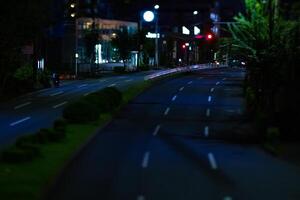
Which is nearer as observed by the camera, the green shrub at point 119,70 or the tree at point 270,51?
the tree at point 270,51

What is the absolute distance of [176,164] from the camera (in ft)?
62.0

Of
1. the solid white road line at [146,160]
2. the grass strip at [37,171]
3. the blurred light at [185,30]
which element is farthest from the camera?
the blurred light at [185,30]

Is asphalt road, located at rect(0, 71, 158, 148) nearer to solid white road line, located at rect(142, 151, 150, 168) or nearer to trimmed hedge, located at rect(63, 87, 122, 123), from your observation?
trimmed hedge, located at rect(63, 87, 122, 123)

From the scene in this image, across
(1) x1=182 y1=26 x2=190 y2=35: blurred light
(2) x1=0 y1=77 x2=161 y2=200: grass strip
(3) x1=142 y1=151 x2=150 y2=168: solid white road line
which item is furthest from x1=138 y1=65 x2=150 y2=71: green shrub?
(3) x1=142 y1=151 x2=150 y2=168: solid white road line

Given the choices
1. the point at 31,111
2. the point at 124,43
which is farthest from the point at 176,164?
the point at 124,43

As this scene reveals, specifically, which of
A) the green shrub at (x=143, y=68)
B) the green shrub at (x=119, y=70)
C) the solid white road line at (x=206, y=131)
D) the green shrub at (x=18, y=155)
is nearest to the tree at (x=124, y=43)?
the green shrub at (x=143, y=68)

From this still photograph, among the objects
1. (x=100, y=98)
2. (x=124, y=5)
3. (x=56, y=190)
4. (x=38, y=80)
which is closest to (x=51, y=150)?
(x=56, y=190)

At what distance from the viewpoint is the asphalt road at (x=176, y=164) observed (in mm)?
14289

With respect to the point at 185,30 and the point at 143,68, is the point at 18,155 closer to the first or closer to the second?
the point at 143,68

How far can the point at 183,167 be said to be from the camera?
18250 millimetres

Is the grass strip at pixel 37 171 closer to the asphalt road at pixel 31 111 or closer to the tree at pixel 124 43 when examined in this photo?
the asphalt road at pixel 31 111

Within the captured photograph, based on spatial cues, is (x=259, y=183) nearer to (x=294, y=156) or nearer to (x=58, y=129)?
(x=294, y=156)

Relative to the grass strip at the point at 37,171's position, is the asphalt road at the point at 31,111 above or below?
below

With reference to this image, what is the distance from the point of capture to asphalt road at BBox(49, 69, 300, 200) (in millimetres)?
14289
